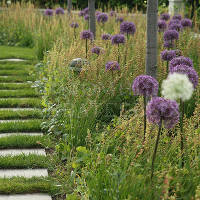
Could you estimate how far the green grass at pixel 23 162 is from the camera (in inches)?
150

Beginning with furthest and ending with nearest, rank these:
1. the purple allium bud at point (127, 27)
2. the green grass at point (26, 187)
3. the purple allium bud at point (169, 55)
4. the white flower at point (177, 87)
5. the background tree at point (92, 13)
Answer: the background tree at point (92, 13) → the purple allium bud at point (127, 27) → the purple allium bud at point (169, 55) → the green grass at point (26, 187) → the white flower at point (177, 87)

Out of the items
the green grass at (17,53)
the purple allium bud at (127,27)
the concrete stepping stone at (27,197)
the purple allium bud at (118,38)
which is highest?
the purple allium bud at (127,27)

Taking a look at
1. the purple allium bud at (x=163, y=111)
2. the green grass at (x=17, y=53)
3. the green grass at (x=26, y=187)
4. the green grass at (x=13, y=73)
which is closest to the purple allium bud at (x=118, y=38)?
the green grass at (x=13, y=73)

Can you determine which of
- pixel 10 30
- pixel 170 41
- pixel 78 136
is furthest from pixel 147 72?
pixel 10 30

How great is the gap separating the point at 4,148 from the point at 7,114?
975mm

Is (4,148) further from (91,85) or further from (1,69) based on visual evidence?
(1,69)

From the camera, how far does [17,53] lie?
9523 mm

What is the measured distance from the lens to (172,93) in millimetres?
2246

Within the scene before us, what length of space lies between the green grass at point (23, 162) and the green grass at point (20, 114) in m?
1.30

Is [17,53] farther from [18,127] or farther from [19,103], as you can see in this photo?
[18,127]

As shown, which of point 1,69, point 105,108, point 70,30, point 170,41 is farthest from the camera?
point 70,30

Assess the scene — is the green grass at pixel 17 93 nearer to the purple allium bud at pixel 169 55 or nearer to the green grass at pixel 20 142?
the green grass at pixel 20 142

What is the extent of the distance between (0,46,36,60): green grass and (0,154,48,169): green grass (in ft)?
17.9

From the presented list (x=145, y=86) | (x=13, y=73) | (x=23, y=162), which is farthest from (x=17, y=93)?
(x=145, y=86)
